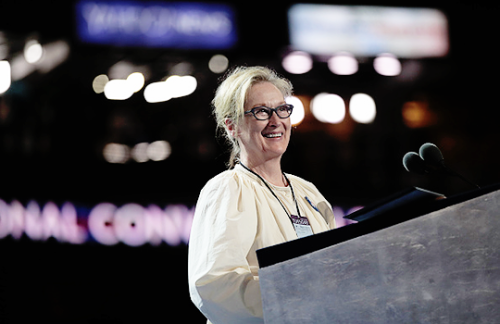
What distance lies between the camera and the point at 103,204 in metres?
6.63

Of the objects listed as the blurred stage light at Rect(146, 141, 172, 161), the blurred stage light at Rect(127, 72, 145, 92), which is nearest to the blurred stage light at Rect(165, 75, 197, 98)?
the blurred stage light at Rect(127, 72, 145, 92)

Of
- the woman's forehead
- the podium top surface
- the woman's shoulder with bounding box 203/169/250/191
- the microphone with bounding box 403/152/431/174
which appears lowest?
the podium top surface

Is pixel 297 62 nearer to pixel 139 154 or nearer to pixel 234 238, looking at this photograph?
pixel 139 154

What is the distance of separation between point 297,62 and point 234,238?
6.13m

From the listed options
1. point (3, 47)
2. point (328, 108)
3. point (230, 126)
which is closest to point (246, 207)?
point (230, 126)

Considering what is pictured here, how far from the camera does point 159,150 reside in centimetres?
745

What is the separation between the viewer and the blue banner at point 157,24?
637 cm

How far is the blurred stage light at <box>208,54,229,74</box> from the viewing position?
7066mm

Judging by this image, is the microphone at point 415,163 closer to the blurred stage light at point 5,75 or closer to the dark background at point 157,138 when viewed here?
the dark background at point 157,138

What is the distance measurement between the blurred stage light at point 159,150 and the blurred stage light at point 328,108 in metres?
1.99

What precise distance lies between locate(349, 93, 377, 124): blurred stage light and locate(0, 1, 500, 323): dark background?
95 millimetres

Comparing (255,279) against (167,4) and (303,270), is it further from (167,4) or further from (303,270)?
(167,4)

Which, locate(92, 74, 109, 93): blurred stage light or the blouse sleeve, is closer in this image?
the blouse sleeve

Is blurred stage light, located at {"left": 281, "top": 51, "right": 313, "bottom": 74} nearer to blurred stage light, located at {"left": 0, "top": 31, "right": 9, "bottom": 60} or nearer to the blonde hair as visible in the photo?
blurred stage light, located at {"left": 0, "top": 31, "right": 9, "bottom": 60}
